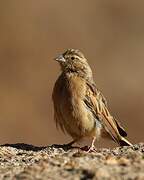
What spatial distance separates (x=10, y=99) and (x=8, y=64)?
11.7ft

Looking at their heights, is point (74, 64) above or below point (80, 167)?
above

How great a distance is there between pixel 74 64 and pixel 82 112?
1246 mm

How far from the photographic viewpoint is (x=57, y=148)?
12.3 m

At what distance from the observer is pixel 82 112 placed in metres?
13.2

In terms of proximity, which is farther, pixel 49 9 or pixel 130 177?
pixel 49 9

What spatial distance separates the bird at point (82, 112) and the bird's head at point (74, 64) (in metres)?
0.25


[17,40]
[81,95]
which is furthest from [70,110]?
[17,40]

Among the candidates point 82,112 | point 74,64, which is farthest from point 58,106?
point 74,64

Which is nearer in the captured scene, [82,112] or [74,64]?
[82,112]

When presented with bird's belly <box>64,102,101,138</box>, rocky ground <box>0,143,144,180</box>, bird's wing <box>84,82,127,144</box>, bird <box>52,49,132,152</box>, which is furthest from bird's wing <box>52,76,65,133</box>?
rocky ground <box>0,143,144,180</box>

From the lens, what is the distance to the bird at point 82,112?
13.0m

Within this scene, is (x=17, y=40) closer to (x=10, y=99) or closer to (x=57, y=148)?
(x=10, y=99)

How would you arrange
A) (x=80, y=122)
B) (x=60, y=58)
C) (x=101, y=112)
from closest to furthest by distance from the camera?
(x=80, y=122)
(x=101, y=112)
(x=60, y=58)

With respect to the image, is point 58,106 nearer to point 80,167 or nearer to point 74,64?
point 74,64
